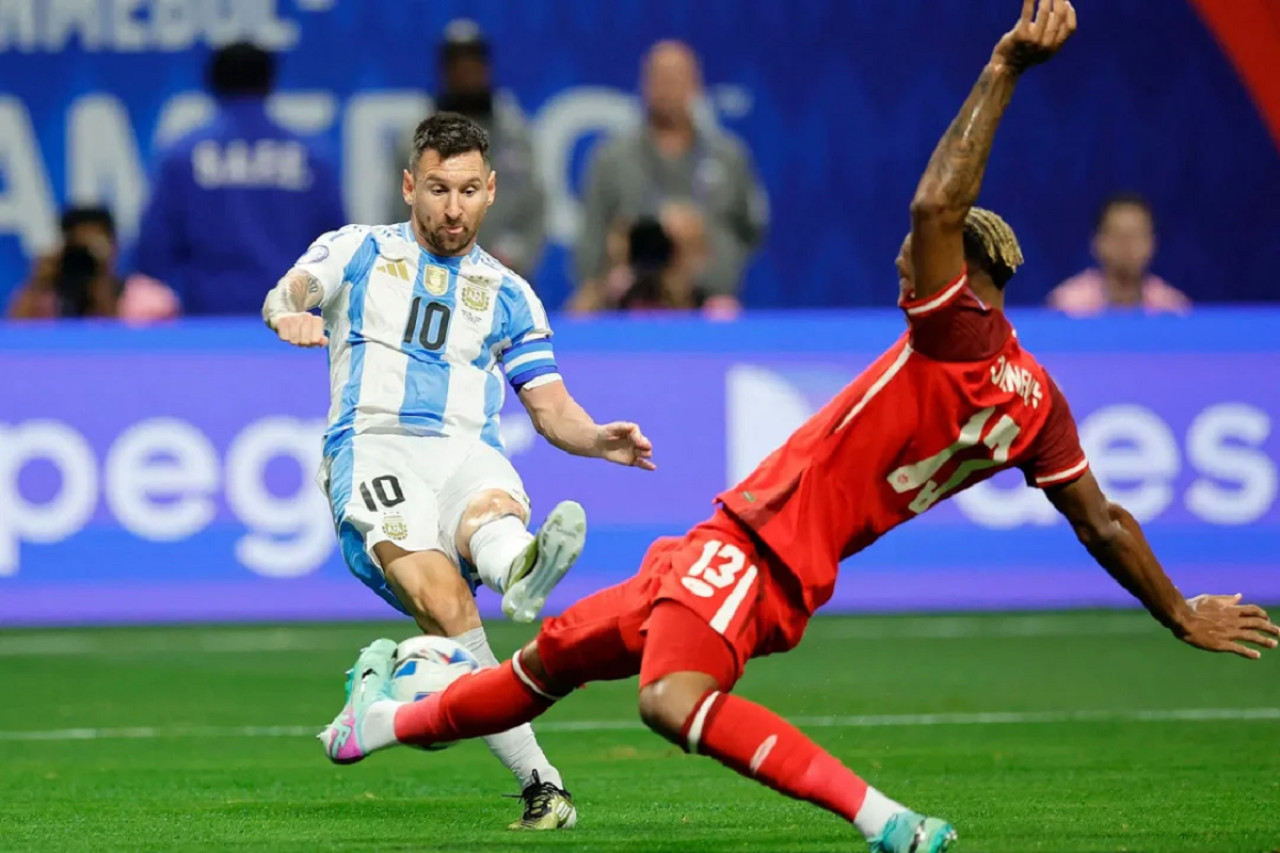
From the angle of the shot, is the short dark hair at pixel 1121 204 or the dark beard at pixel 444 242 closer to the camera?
the dark beard at pixel 444 242

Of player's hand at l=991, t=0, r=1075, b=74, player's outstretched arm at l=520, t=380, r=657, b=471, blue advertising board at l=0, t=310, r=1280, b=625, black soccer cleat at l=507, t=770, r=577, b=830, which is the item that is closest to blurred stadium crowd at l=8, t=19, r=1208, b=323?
blue advertising board at l=0, t=310, r=1280, b=625

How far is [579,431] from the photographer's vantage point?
21.9 ft

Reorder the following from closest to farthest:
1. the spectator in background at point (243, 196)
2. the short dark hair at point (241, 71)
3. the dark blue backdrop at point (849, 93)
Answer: the short dark hair at point (241, 71), the spectator in background at point (243, 196), the dark blue backdrop at point (849, 93)

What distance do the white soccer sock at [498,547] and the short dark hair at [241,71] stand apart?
6232 mm

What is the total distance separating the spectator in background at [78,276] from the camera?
12.7m

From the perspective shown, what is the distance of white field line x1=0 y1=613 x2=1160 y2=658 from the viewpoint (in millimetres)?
11273

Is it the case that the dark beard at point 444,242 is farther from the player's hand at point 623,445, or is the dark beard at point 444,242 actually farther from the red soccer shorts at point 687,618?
the red soccer shorts at point 687,618

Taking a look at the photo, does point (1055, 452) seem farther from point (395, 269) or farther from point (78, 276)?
point (78, 276)

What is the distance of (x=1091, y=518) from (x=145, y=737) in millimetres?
4236

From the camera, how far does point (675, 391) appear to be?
11812mm

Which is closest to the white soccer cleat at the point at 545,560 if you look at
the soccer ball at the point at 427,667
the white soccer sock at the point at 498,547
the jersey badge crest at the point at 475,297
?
the white soccer sock at the point at 498,547

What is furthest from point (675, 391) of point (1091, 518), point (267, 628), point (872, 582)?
point (1091, 518)

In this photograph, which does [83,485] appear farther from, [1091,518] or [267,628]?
[1091,518]

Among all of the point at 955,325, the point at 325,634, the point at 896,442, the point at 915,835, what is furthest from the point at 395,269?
the point at 325,634
